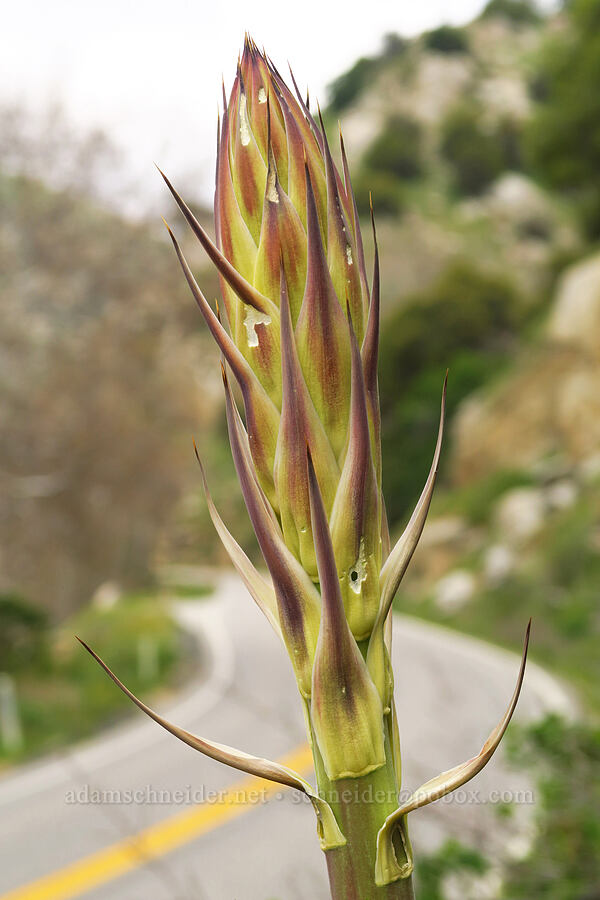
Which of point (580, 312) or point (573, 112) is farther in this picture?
point (580, 312)

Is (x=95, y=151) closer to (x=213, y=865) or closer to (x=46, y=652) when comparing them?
(x=46, y=652)

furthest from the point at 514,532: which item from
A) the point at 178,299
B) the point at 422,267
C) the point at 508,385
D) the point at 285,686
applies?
the point at 422,267

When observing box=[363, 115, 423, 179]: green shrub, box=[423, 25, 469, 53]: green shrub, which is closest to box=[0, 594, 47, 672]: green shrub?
box=[363, 115, 423, 179]: green shrub

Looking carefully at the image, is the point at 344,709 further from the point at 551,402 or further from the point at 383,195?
the point at 383,195

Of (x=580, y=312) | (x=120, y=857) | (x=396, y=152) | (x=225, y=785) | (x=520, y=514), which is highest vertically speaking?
(x=396, y=152)

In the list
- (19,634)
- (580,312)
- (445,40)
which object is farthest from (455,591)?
(445,40)

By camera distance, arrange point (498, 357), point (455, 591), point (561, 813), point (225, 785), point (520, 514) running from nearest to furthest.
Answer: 1. point (561, 813)
2. point (225, 785)
3. point (455, 591)
4. point (520, 514)
5. point (498, 357)

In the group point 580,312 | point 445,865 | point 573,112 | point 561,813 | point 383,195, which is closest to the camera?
point 445,865
